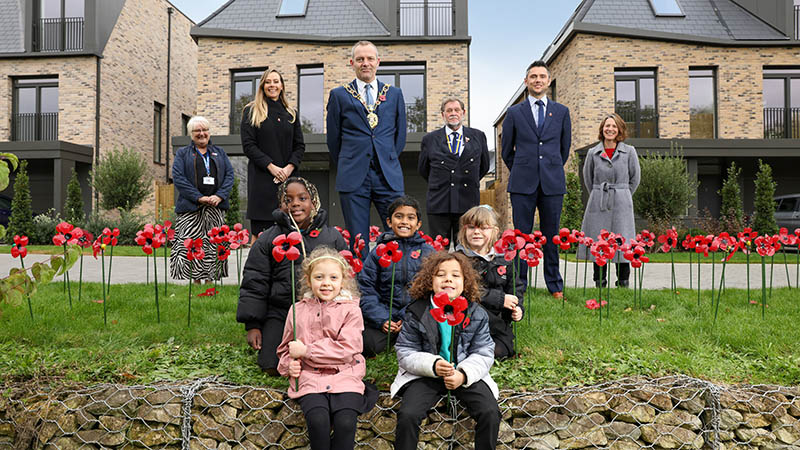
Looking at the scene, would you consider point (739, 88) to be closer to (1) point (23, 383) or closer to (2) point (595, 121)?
(2) point (595, 121)

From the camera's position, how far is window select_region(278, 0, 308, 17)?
16766 mm

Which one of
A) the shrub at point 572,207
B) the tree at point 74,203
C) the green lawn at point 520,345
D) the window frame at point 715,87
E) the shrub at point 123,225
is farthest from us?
Answer: the window frame at point 715,87

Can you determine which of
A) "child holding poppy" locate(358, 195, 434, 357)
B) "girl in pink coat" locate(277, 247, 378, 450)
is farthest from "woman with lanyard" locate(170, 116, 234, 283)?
"girl in pink coat" locate(277, 247, 378, 450)

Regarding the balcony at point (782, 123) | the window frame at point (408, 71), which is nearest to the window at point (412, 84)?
the window frame at point (408, 71)

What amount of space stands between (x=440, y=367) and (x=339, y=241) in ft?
3.82

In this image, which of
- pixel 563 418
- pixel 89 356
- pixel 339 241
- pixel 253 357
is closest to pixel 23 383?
pixel 89 356

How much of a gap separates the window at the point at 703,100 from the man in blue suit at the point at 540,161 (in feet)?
42.6

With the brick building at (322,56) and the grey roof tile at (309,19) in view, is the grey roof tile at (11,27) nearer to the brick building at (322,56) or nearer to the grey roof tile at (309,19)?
the brick building at (322,56)

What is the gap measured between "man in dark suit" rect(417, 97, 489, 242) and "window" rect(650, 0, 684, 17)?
14.5 meters

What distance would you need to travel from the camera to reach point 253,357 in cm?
333

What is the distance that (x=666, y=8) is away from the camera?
16141 mm

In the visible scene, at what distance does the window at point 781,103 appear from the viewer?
15688mm

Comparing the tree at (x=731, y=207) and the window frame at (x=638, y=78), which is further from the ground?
the window frame at (x=638, y=78)

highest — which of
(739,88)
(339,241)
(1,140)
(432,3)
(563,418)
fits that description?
(432,3)
